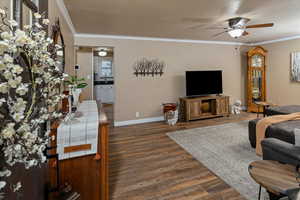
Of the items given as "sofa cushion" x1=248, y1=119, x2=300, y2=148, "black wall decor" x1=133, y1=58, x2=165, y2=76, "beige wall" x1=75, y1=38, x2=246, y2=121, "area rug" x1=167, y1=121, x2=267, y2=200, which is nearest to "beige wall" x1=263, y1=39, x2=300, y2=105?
"beige wall" x1=75, y1=38, x2=246, y2=121

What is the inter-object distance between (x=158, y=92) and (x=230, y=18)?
8.68ft

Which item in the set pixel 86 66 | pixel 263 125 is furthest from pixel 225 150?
pixel 86 66

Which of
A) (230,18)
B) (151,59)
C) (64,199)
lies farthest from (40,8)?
(151,59)

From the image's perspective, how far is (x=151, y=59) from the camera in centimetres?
498

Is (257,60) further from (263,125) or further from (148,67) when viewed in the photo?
(263,125)

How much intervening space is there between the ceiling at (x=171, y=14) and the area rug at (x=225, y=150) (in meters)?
2.44

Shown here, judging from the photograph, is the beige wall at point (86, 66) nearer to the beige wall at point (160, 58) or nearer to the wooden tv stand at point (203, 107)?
the beige wall at point (160, 58)

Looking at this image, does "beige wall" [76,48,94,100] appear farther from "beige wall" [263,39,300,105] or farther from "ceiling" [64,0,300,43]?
"beige wall" [263,39,300,105]

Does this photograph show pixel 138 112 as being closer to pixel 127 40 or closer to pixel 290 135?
pixel 127 40

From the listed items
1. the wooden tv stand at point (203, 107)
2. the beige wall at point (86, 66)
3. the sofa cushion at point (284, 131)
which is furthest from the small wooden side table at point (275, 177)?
the beige wall at point (86, 66)

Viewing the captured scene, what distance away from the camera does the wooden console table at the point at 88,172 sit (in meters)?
1.47

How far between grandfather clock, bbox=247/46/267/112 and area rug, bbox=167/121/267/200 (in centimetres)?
191

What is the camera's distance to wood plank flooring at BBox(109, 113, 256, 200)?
1.95 m

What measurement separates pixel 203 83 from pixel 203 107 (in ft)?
2.47
